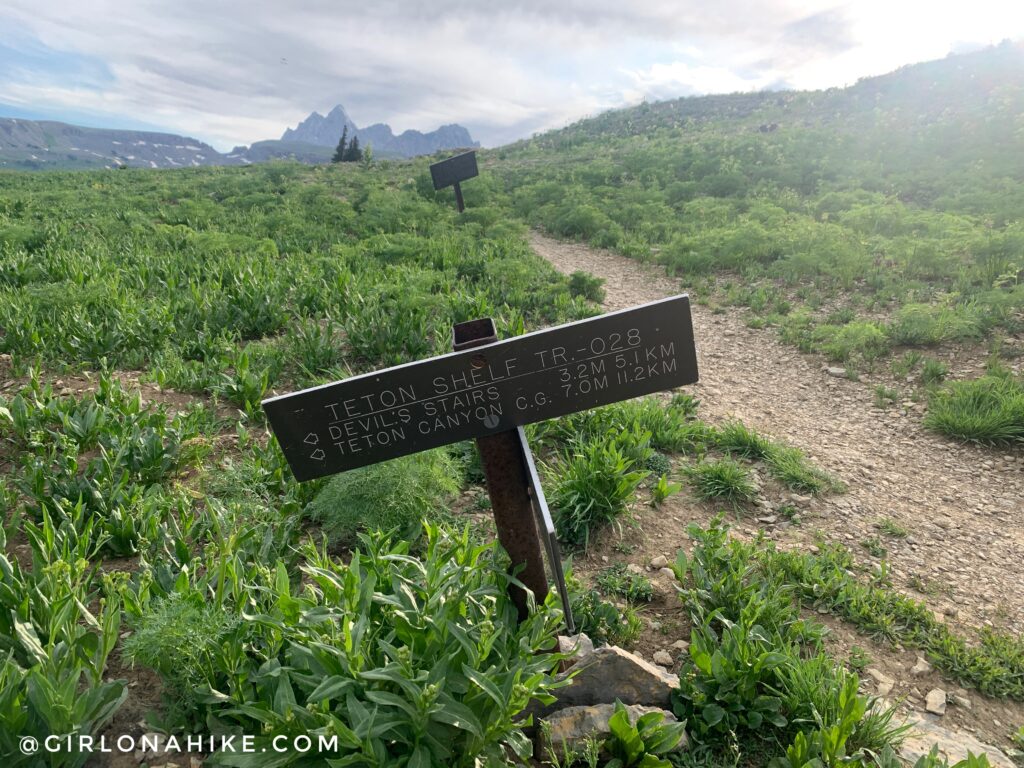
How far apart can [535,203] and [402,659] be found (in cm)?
1689

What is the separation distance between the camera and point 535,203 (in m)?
17.4

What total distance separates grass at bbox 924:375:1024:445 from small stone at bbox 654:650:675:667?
13.9ft

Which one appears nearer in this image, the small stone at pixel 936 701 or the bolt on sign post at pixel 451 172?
the small stone at pixel 936 701

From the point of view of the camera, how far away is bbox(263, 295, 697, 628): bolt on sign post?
2.03m

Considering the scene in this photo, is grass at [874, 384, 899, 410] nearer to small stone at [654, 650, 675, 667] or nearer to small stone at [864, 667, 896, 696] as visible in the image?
small stone at [864, 667, 896, 696]

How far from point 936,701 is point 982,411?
3.80 m

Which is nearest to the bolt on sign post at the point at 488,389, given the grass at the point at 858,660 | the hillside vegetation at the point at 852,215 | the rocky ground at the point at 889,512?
the rocky ground at the point at 889,512

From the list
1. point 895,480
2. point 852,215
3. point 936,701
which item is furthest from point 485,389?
point 852,215

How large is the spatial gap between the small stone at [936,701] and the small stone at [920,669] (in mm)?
89

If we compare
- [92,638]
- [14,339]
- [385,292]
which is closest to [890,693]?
[92,638]

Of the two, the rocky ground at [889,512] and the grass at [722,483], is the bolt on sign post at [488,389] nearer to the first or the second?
the rocky ground at [889,512]

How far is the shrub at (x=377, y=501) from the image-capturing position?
338 centimetres

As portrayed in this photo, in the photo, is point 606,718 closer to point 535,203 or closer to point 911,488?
point 911,488

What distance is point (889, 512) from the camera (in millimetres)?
4254
